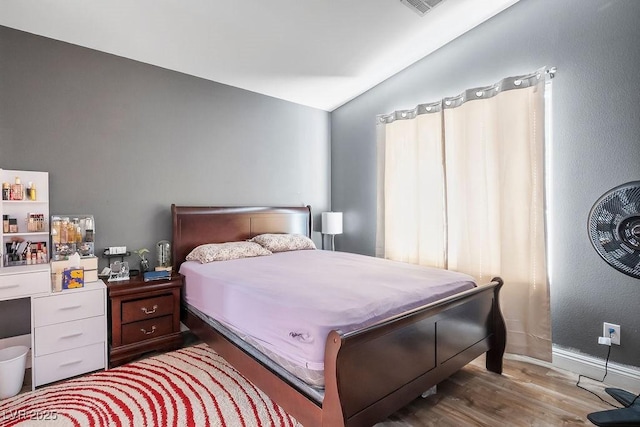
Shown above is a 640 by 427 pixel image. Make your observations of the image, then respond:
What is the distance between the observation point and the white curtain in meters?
2.42

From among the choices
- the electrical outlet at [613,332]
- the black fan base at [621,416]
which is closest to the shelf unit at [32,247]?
the black fan base at [621,416]

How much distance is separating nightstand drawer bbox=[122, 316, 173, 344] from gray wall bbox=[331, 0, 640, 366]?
3.05m

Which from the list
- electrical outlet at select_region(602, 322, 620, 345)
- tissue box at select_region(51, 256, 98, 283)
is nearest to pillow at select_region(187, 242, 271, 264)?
tissue box at select_region(51, 256, 98, 283)

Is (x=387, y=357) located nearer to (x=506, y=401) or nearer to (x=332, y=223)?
(x=506, y=401)

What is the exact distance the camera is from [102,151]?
2.68m

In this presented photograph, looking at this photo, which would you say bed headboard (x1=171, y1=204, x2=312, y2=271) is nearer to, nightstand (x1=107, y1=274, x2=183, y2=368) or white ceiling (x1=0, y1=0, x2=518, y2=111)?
nightstand (x1=107, y1=274, x2=183, y2=368)

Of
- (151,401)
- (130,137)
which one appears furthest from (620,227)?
(130,137)

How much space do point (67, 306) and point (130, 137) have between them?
58.9 inches

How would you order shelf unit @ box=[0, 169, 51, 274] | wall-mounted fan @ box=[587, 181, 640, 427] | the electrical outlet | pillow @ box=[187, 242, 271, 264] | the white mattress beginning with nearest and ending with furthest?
the white mattress < wall-mounted fan @ box=[587, 181, 640, 427] < the electrical outlet < shelf unit @ box=[0, 169, 51, 274] < pillow @ box=[187, 242, 271, 264]

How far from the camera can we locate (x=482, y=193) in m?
2.72

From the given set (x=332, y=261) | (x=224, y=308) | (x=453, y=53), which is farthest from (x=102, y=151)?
(x=453, y=53)

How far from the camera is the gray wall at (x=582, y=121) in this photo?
2.08 meters

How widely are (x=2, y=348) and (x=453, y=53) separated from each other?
4.53 meters

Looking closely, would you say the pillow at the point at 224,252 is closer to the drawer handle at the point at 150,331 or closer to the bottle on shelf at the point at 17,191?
the drawer handle at the point at 150,331
